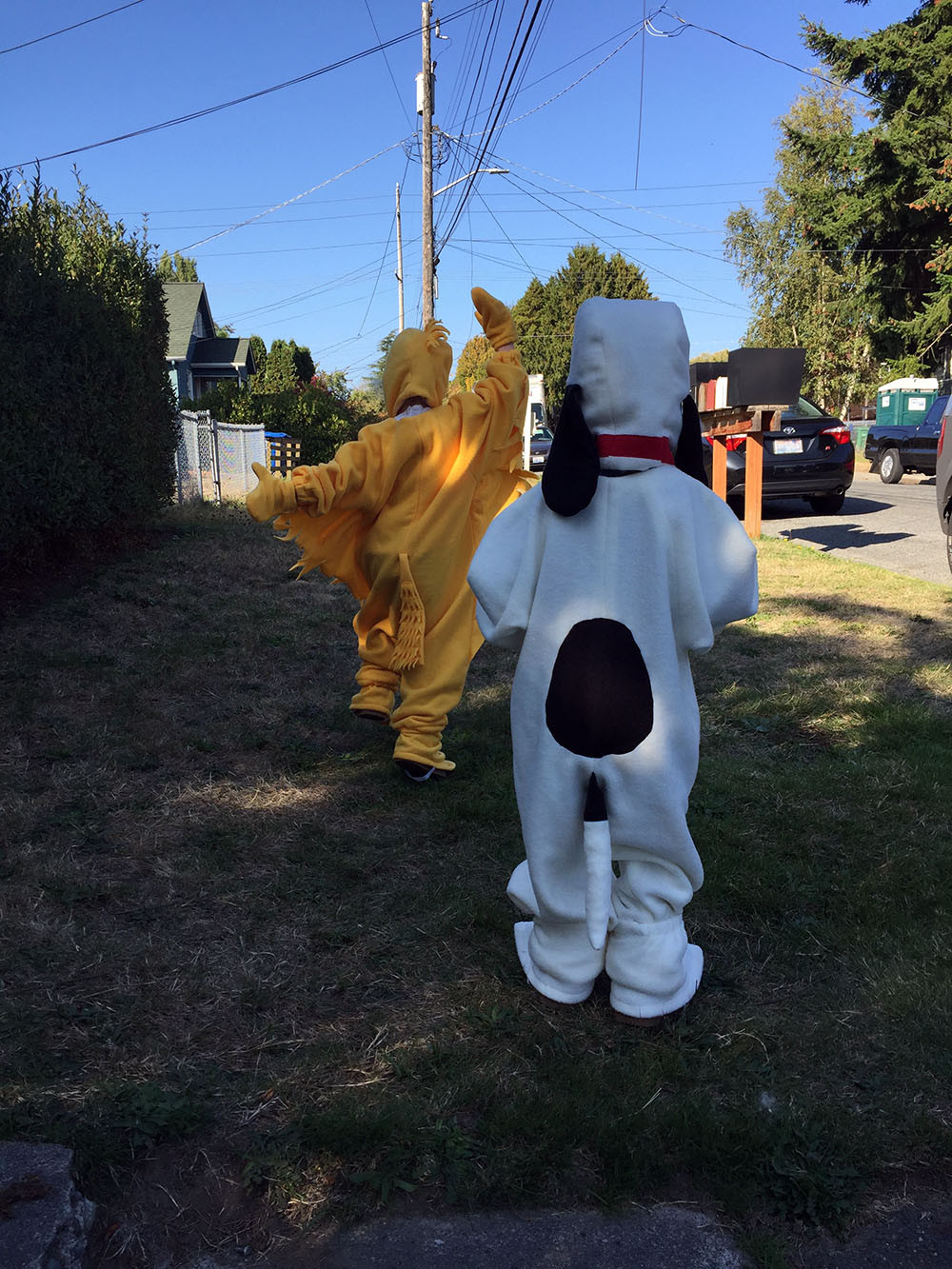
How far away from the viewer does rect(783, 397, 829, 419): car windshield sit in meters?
13.1

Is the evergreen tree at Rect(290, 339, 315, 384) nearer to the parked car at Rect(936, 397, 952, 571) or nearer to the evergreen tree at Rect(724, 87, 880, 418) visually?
the evergreen tree at Rect(724, 87, 880, 418)

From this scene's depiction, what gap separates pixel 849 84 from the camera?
2816 centimetres

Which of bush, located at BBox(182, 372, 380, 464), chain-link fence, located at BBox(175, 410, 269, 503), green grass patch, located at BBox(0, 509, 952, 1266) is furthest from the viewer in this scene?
bush, located at BBox(182, 372, 380, 464)

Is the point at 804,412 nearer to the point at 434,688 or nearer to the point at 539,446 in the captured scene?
the point at 434,688

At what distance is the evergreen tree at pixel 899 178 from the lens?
86.5 ft

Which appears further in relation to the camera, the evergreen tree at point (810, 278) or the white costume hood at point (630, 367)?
the evergreen tree at point (810, 278)

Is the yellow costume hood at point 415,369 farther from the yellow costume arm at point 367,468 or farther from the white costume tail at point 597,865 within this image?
the white costume tail at point 597,865

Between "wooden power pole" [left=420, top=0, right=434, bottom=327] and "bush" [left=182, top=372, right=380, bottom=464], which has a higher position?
"wooden power pole" [left=420, top=0, right=434, bottom=327]

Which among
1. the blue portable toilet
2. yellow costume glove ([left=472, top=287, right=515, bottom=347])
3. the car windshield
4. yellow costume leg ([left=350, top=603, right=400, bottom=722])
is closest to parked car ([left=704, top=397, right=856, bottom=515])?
the car windshield

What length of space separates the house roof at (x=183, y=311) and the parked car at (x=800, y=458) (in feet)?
79.6

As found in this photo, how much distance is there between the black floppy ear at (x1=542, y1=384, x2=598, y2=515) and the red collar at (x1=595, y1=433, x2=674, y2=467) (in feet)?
0.09

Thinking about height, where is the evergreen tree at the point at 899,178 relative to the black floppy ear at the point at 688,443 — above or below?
above

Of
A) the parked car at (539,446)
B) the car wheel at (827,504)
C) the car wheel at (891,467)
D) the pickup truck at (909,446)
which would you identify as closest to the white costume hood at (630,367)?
the car wheel at (827,504)

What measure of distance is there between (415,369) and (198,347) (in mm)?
38190
